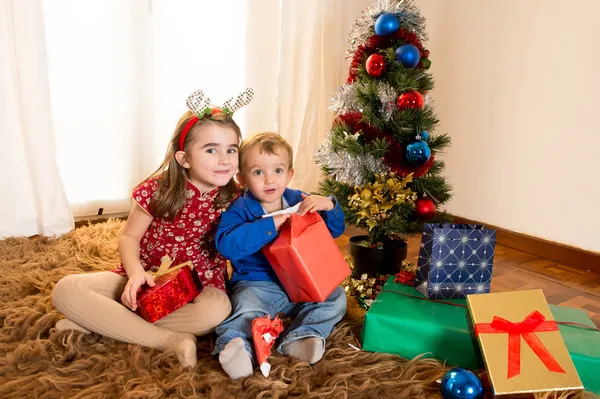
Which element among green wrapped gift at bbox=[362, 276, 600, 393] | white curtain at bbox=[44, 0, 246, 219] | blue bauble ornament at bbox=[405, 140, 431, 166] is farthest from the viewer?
white curtain at bbox=[44, 0, 246, 219]

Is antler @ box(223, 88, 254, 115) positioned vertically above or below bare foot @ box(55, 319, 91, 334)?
above

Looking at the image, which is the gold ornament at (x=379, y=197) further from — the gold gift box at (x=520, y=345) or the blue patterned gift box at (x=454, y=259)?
the gold gift box at (x=520, y=345)

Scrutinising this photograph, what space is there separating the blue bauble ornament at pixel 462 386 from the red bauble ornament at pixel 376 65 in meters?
0.91

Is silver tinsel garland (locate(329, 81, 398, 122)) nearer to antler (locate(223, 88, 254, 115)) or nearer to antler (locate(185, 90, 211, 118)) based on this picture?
antler (locate(223, 88, 254, 115))

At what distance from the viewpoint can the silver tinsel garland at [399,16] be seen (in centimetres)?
148

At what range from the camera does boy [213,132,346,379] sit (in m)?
1.05

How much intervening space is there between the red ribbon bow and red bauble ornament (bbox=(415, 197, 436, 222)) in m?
0.54

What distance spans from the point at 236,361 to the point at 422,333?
409mm

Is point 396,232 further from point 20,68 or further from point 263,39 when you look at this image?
point 20,68

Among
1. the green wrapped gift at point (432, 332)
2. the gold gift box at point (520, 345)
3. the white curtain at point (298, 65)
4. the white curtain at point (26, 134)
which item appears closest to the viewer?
the gold gift box at point (520, 345)

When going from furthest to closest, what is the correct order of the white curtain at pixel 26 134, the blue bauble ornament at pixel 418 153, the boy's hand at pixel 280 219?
the white curtain at pixel 26 134
the blue bauble ornament at pixel 418 153
the boy's hand at pixel 280 219

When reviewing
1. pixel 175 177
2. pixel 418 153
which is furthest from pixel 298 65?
pixel 175 177

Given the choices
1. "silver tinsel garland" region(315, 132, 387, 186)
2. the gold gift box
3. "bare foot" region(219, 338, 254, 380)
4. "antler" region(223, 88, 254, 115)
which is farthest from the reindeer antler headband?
the gold gift box

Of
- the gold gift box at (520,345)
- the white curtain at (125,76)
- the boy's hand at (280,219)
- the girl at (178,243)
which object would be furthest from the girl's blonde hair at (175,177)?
the white curtain at (125,76)
